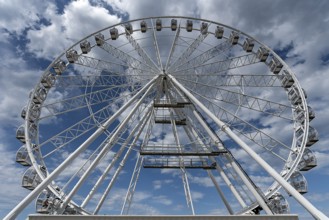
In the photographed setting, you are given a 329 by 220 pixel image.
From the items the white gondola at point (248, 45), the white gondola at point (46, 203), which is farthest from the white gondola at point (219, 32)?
the white gondola at point (46, 203)

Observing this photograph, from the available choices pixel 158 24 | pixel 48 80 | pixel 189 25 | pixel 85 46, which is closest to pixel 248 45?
pixel 189 25

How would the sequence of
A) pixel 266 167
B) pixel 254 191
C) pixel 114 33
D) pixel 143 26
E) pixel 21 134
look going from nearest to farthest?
pixel 266 167 < pixel 254 191 < pixel 21 134 < pixel 114 33 < pixel 143 26

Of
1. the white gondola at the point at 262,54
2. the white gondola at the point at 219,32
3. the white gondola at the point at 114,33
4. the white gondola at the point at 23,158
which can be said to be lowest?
the white gondola at the point at 23,158

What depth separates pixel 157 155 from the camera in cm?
2400

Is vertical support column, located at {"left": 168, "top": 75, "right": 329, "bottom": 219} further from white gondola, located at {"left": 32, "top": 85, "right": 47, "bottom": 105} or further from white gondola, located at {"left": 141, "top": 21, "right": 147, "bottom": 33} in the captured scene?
white gondola, located at {"left": 32, "top": 85, "right": 47, "bottom": 105}

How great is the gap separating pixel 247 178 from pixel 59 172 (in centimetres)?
1199

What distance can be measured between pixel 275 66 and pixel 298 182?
30.7ft

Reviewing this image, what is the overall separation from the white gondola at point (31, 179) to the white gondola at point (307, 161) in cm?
1796

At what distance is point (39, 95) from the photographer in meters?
24.8

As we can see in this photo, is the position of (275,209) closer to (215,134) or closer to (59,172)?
(215,134)

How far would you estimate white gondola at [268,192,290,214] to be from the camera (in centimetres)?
2088

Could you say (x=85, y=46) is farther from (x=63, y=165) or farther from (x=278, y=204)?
(x=278, y=204)

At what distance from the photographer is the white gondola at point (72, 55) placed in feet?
84.1

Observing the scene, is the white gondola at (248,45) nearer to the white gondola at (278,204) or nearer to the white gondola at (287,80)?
the white gondola at (287,80)
